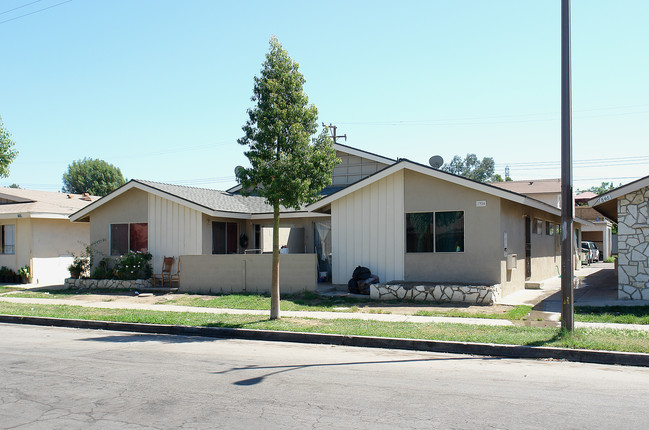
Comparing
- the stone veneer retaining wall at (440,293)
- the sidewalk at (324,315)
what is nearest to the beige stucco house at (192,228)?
the sidewalk at (324,315)

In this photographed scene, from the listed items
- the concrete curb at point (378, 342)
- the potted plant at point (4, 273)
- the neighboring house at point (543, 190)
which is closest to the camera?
the concrete curb at point (378, 342)

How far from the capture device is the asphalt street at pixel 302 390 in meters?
5.72

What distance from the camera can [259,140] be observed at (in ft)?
40.2

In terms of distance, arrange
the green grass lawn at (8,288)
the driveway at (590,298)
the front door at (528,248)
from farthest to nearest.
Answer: the green grass lawn at (8,288)
the front door at (528,248)
the driveway at (590,298)

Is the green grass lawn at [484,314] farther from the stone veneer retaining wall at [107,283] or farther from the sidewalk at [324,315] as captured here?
the stone veneer retaining wall at [107,283]

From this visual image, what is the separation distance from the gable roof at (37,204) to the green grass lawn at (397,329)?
881cm

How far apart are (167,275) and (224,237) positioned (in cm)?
253

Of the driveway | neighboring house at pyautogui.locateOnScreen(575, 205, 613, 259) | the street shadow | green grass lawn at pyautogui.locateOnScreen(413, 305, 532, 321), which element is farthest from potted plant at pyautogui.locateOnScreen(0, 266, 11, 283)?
neighboring house at pyautogui.locateOnScreen(575, 205, 613, 259)

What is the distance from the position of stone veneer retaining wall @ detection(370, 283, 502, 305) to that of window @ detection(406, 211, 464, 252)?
5.14 feet

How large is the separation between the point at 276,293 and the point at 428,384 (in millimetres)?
5932

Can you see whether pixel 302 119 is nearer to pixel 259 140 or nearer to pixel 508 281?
pixel 259 140

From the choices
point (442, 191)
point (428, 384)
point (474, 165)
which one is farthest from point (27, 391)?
point (474, 165)

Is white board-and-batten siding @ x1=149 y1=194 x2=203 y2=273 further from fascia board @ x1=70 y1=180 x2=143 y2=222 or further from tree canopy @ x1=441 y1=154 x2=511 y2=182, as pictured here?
tree canopy @ x1=441 y1=154 x2=511 y2=182

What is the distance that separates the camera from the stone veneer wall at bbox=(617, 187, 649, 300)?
47.3ft
